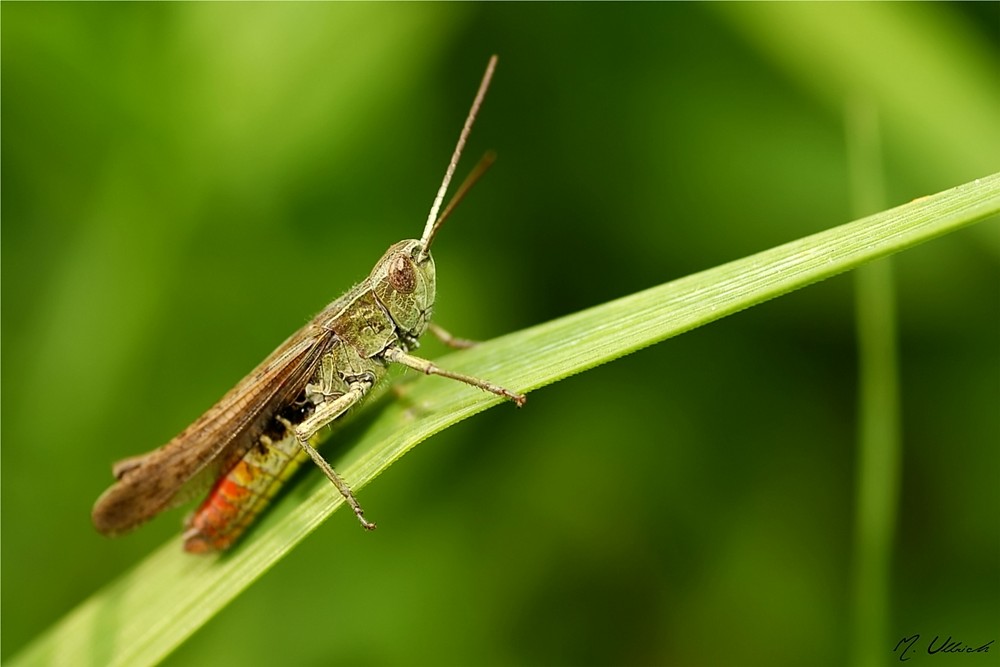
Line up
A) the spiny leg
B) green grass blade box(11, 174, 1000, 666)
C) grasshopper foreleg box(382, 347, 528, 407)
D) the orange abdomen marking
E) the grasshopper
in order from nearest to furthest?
green grass blade box(11, 174, 1000, 666) < grasshopper foreleg box(382, 347, 528, 407) < the orange abdomen marking < the grasshopper < the spiny leg

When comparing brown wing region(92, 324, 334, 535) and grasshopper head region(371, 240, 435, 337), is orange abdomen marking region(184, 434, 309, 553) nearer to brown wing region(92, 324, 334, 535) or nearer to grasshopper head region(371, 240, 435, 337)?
brown wing region(92, 324, 334, 535)

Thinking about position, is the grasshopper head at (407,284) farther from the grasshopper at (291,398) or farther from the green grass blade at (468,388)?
the green grass blade at (468,388)

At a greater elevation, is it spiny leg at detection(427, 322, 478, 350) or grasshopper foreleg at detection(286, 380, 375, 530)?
spiny leg at detection(427, 322, 478, 350)

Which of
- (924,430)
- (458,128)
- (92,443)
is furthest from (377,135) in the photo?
(924,430)

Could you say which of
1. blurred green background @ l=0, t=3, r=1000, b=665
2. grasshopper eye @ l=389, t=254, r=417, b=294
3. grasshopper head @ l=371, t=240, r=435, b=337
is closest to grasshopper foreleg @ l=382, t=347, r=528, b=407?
grasshopper head @ l=371, t=240, r=435, b=337
